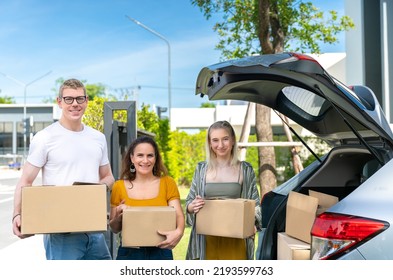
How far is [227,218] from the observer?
3.29 metres

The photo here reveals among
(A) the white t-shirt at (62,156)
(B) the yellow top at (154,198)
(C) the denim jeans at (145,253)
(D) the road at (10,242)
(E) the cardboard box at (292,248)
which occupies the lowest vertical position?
(D) the road at (10,242)

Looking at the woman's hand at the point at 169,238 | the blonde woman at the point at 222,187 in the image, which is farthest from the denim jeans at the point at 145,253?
the blonde woman at the point at 222,187

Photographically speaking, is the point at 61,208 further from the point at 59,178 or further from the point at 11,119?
the point at 11,119

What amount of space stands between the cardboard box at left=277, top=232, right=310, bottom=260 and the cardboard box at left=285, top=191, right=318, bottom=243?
0.03 meters

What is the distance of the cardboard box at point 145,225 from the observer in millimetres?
3064

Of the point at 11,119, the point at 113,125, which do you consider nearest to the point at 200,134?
the point at 113,125

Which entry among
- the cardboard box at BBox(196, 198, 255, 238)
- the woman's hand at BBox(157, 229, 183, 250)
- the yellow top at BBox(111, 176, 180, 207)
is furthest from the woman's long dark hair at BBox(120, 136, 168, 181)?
the woman's hand at BBox(157, 229, 183, 250)

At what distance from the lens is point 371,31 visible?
32.5ft

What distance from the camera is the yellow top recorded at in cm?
329

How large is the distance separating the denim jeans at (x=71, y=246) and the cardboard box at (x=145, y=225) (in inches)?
12.0

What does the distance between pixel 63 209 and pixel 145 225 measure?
440 millimetres

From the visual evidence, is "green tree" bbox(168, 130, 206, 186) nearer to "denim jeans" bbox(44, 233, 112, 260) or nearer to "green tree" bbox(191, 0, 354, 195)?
"green tree" bbox(191, 0, 354, 195)

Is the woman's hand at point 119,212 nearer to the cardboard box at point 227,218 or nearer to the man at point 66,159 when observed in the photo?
the man at point 66,159

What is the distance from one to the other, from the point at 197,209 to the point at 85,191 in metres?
0.72
